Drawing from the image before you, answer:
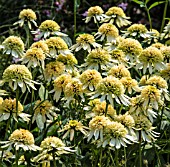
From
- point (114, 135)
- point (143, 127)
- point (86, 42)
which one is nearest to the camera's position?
point (114, 135)

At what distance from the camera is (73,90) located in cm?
160

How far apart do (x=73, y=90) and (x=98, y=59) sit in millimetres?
187

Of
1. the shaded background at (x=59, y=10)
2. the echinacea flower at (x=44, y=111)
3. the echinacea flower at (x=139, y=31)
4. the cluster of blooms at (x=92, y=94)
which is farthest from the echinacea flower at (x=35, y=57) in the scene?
the shaded background at (x=59, y=10)

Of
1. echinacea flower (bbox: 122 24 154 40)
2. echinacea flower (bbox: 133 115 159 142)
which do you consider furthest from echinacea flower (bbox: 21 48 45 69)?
echinacea flower (bbox: 122 24 154 40)

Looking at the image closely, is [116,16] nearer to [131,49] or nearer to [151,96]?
[131,49]

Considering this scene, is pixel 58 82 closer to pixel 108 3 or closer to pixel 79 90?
pixel 79 90

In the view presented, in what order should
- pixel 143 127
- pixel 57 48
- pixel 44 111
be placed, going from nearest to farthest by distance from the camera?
1. pixel 143 127
2. pixel 44 111
3. pixel 57 48

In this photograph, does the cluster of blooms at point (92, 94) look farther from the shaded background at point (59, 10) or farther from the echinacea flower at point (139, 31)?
the shaded background at point (59, 10)

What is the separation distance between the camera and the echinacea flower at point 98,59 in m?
1.74

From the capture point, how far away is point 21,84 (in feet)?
5.19

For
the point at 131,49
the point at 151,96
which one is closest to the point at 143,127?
the point at 151,96

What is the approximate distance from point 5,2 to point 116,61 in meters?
2.42

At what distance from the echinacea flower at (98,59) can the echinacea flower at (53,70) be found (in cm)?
8

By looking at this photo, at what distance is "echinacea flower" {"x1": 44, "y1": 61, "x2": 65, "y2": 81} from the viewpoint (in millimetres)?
1731
